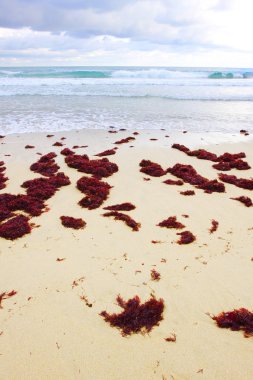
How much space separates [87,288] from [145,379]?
1.43 m

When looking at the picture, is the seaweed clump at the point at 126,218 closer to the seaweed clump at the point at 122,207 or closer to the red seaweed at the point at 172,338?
the seaweed clump at the point at 122,207

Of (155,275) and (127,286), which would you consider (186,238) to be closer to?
(155,275)

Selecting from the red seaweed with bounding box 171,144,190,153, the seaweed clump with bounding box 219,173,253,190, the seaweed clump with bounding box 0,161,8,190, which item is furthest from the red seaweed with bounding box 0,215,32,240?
the red seaweed with bounding box 171,144,190,153

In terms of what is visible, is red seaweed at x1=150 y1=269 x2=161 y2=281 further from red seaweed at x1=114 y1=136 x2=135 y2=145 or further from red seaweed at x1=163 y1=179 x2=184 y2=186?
red seaweed at x1=114 y1=136 x2=135 y2=145

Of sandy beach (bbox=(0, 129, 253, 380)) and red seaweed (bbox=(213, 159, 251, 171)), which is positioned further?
red seaweed (bbox=(213, 159, 251, 171))

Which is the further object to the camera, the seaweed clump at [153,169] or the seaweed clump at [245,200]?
the seaweed clump at [153,169]

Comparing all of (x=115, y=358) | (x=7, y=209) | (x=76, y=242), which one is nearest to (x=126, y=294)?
(x=115, y=358)

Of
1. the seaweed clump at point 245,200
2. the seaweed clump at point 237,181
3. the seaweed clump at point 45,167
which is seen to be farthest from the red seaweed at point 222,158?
the seaweed clump at point 45,167

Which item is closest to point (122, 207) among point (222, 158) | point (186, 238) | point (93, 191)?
point (93, 191)

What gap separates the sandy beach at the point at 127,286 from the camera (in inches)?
123

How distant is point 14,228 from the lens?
539cm

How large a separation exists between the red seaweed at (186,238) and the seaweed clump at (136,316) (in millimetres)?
1428

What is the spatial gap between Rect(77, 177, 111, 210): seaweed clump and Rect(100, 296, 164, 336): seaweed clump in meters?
2.85

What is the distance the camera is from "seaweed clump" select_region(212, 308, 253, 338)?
347 cm
